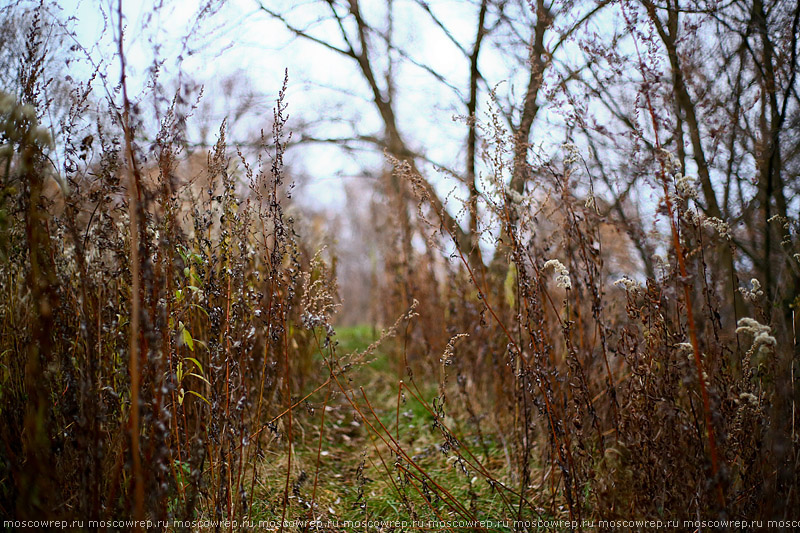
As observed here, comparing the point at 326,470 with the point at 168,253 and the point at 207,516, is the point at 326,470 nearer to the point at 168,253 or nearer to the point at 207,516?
→ the point at 207,516

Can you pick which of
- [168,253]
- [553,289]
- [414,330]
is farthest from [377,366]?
[168,253]

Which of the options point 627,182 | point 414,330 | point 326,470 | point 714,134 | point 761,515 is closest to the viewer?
point 761,515

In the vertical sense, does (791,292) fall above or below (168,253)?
below

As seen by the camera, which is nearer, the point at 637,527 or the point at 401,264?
the point at 637,527

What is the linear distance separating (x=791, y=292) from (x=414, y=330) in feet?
10.6

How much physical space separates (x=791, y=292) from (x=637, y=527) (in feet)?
3.59

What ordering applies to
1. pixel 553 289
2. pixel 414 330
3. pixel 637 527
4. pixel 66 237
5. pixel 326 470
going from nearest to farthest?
pixel 637 527 < pixel 66 237 < pixel 326 470 < pixel 553 289 < pixel 414 330

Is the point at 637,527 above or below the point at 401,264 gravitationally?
below

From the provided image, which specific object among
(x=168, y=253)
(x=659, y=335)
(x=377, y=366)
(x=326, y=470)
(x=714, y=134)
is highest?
(x=714, y=134)

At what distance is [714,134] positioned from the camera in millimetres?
1837

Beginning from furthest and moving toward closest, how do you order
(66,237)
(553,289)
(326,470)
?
1. (553,289)
2. (326,470)
3. (66,237)

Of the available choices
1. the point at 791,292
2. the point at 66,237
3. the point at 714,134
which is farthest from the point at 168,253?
the point at 791,292

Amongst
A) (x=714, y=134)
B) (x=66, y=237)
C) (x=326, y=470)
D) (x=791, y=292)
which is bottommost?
(x=326, y=470)

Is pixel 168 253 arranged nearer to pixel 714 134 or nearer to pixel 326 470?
pixel 326 470
